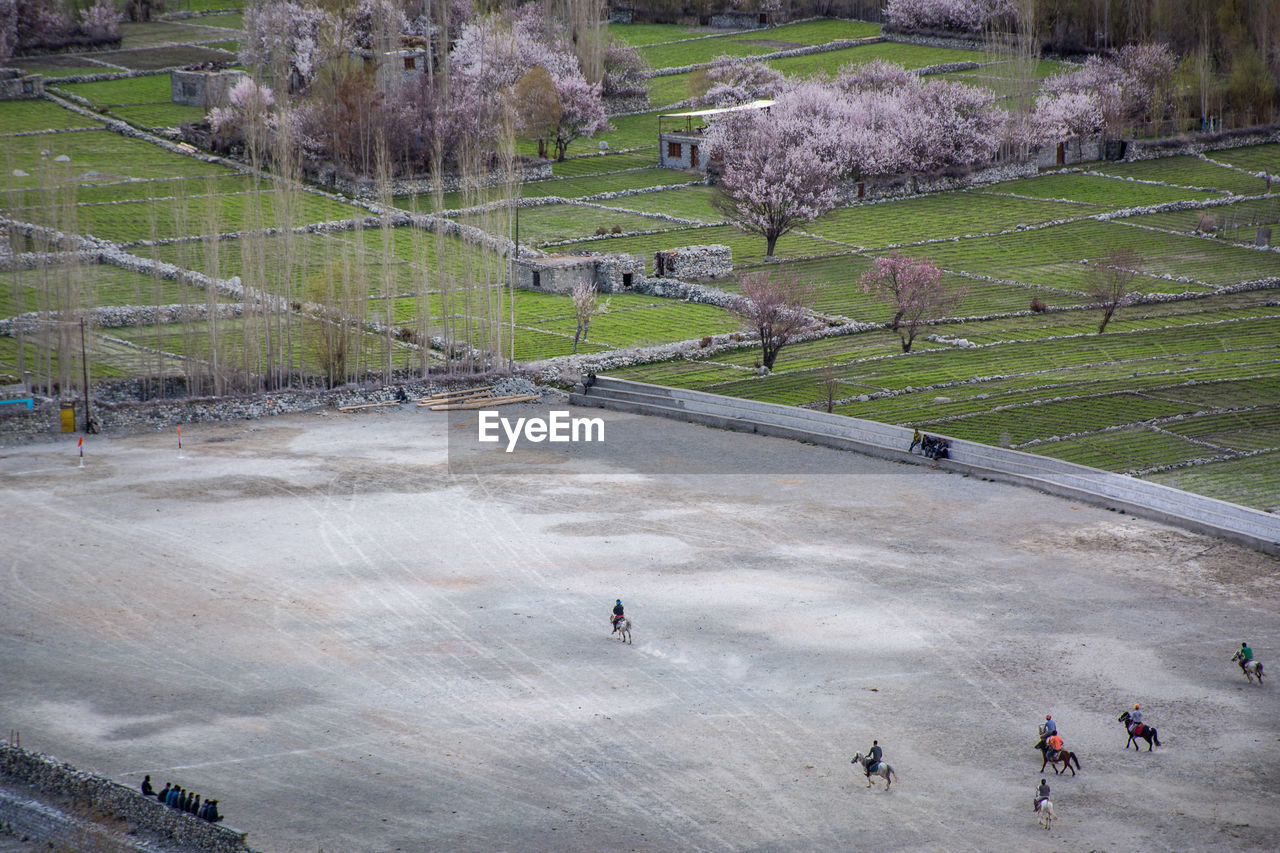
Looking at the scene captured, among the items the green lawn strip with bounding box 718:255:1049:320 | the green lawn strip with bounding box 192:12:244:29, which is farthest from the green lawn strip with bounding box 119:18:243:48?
the green lawn strip with bounding box 718:255:1049:320

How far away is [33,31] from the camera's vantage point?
130625mm

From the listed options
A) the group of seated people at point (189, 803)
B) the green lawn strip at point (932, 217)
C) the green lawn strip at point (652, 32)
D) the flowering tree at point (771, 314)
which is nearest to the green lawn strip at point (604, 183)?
the green lawn strip at point (932, 217)

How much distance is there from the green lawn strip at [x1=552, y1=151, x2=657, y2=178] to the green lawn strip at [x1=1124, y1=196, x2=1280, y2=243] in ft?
115

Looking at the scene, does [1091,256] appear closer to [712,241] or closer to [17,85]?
[712,241]

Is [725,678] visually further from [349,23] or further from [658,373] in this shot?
[349,23]

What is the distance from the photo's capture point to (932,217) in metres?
101

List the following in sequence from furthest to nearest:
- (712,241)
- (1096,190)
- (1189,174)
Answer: (1189,174), (1096,190), (712,241)

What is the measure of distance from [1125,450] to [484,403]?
85.6 feet

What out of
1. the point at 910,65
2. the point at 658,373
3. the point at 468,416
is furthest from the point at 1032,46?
the point at 468,416

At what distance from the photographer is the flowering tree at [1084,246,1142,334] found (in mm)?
76062

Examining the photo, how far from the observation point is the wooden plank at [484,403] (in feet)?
214

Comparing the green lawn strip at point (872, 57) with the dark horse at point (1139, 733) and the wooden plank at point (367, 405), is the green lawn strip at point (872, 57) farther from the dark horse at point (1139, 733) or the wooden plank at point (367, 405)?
the dark horse at point (1139, 733)

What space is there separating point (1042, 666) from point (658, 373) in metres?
33.0

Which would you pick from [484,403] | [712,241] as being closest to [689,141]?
[712,241]
